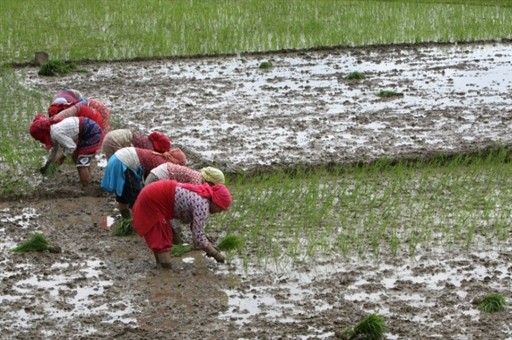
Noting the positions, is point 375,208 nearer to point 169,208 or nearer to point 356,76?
point 169,208

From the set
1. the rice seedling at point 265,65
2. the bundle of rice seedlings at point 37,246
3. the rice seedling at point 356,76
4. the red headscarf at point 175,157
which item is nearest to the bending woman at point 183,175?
the red headscarf at point 175,157

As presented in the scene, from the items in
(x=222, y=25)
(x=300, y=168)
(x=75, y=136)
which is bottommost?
(x=300, y=168)

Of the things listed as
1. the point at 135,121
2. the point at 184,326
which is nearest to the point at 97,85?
the point at 135,121

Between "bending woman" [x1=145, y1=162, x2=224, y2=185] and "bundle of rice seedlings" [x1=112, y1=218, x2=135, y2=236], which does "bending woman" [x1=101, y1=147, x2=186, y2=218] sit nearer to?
"bundle of rice seedlings" [x1=112, y1=218, x2=135, y2=236]

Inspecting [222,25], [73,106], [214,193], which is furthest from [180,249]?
[222,25]

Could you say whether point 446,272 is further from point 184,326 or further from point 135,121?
point 135,121

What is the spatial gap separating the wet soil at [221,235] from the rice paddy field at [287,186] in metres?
0.02

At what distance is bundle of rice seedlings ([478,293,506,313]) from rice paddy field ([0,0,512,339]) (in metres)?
0.01

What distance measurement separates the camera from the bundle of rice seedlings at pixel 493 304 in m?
5.21

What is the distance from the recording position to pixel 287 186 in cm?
756

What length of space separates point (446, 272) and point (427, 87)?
6000 millimetres

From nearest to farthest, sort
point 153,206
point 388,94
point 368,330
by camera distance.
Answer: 1. point 368,330
2. point 153,206
3. point 388,94

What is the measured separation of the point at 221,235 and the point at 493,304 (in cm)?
204

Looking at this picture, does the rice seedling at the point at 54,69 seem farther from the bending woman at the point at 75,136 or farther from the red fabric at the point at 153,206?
the red fabric at the point at 153,206
